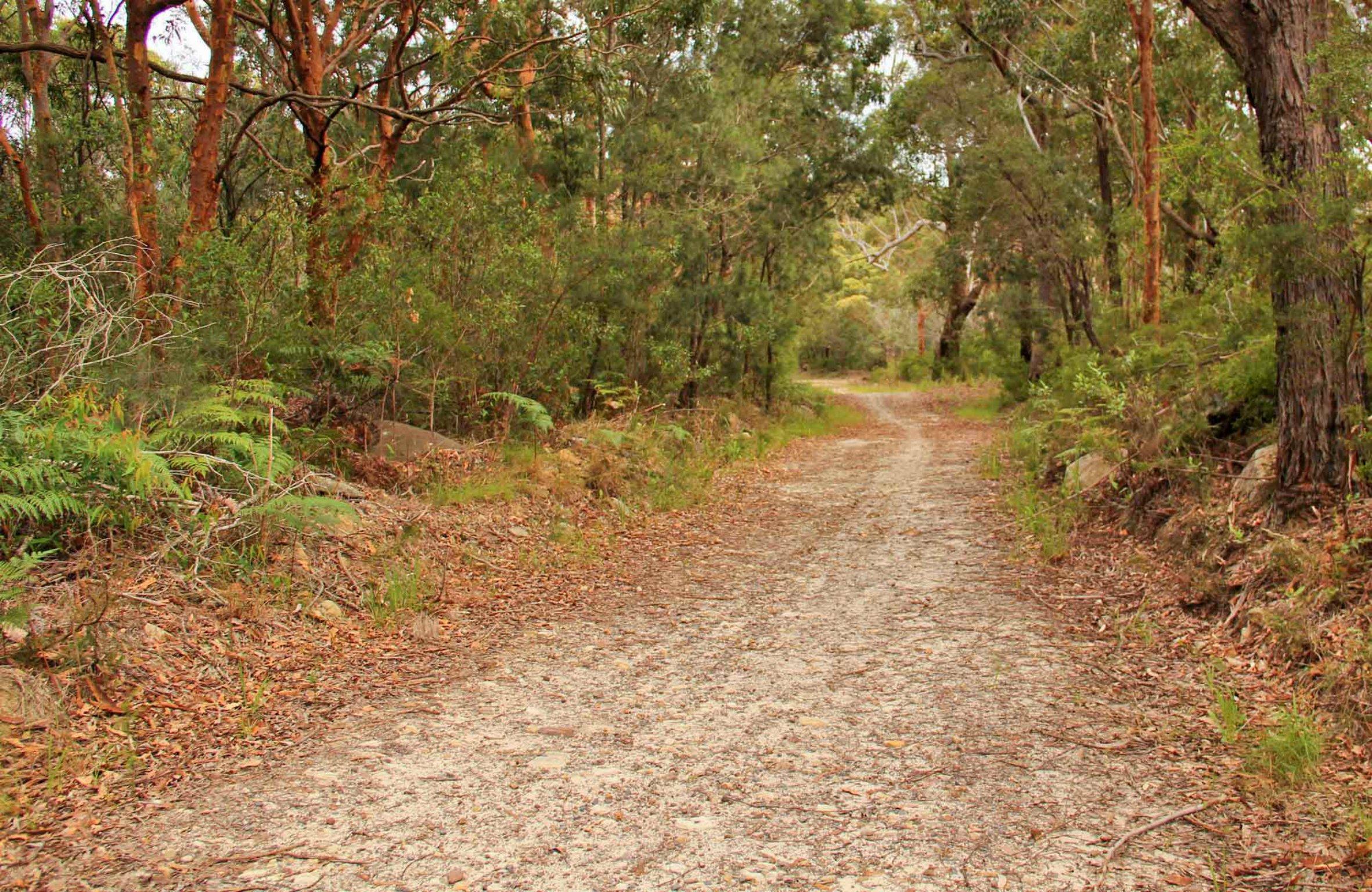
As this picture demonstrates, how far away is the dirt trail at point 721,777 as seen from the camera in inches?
134

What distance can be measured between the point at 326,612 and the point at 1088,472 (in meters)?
7.03

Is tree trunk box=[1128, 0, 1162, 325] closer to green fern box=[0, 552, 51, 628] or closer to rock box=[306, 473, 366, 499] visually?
rock box=[306, 473, 366, 499]

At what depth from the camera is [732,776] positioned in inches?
163

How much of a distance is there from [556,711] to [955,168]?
17.9 metres

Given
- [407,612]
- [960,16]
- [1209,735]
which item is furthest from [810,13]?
[1209,735]

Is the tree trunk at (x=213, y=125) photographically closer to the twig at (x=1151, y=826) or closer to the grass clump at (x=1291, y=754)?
the twig at (x=1151, y=826)

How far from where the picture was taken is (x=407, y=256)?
9.27 m

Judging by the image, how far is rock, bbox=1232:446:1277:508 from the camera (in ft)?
22.1

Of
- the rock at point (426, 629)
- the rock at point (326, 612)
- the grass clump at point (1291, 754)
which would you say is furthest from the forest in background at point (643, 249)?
the rock at point (426, 629)

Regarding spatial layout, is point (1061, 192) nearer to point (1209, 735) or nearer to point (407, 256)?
point (407, 256)

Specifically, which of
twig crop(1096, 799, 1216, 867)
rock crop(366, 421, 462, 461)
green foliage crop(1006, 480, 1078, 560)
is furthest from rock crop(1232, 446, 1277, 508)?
rock crop(366, 421, 462, 461)

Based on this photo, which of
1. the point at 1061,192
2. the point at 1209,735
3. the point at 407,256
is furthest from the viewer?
the point at 1061,192

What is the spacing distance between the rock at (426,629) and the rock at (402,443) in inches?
115

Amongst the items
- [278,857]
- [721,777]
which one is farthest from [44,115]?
[721,777]
